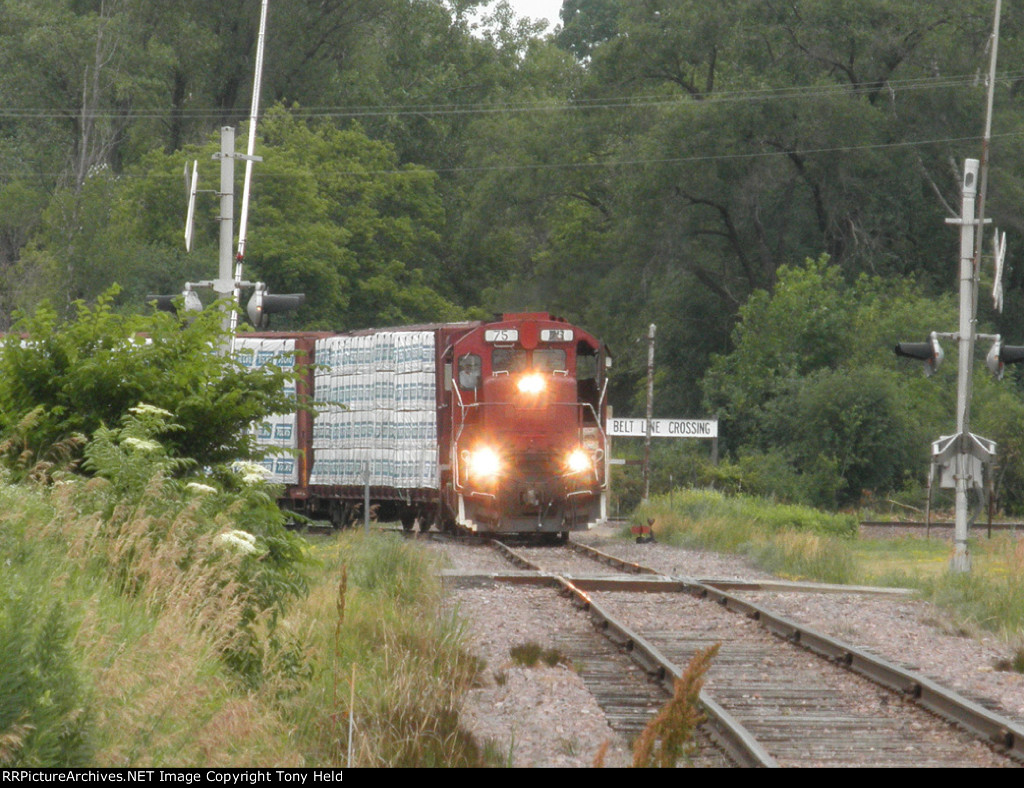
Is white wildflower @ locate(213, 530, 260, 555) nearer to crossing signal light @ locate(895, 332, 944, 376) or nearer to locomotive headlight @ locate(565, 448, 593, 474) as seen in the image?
crossing signal light @ locate(895, 332, 944, 376)

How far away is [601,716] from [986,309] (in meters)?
45.9

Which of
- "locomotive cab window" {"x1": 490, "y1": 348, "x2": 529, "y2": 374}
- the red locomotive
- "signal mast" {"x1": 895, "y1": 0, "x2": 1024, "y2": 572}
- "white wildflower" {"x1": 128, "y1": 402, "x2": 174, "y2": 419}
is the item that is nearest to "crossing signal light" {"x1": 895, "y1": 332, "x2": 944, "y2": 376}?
"signal mast" {"x1": 895, "y1": 0, "x2": 1024, "y2": 572}

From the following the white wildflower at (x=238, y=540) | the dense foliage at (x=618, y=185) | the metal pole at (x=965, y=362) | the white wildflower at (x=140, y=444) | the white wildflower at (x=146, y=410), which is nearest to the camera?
the white wildflower at (x=238, y=540)

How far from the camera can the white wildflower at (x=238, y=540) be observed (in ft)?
31.1

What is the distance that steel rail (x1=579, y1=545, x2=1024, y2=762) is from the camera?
930 centimetres

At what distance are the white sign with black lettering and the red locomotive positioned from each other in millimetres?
2444

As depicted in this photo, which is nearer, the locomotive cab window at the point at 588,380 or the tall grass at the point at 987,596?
the tall grass at the point at 987,596

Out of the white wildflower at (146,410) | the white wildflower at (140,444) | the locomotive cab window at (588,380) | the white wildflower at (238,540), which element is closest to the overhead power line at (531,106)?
the locomotive cab window at (588,380)

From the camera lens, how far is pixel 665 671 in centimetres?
1171

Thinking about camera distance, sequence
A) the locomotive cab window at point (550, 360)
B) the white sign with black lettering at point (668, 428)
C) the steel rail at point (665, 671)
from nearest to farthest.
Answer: the steel rail at point (665, 671) < the locomotive cab window at point (550, 360) < the white sign with black lettering at point (668, 428)

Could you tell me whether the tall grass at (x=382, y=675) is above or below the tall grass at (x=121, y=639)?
below

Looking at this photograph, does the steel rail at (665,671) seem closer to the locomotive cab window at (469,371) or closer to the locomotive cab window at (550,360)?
the locomotive cab window at (469,371)

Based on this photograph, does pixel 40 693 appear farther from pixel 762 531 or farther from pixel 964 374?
pixel 762 531

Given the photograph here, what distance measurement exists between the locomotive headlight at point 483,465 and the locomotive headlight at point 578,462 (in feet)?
4.33
